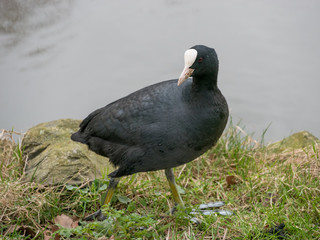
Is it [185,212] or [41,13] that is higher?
[41,13]

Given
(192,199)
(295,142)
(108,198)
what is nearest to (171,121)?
(108,198)

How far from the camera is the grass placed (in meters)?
3.22

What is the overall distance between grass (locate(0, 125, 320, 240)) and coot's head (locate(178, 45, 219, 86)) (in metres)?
1.03

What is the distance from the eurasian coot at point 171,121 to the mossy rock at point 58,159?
488 millimetres

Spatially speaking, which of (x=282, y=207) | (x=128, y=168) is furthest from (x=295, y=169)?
(x=128, y=168)

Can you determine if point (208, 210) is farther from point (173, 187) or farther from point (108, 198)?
point (108, 198)

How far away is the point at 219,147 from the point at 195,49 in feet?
5.66

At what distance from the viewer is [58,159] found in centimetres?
393

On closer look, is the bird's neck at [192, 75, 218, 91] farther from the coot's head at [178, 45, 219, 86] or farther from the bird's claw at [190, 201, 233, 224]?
the bird's claw at [190, 201, 233, 224]

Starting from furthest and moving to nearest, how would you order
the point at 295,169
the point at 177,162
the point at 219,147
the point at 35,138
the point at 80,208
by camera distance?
1. the point at 219,147
2. the point at 35,138
3. the point at 295,169
4. the point at 80,208
5. the point at 177,162

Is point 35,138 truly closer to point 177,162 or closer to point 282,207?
point 177,162

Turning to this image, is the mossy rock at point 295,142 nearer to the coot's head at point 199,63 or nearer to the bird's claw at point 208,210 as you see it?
the bird's claw at point 208,210

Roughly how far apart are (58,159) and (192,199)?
1.28 metres

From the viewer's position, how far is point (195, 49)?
3.13 m
